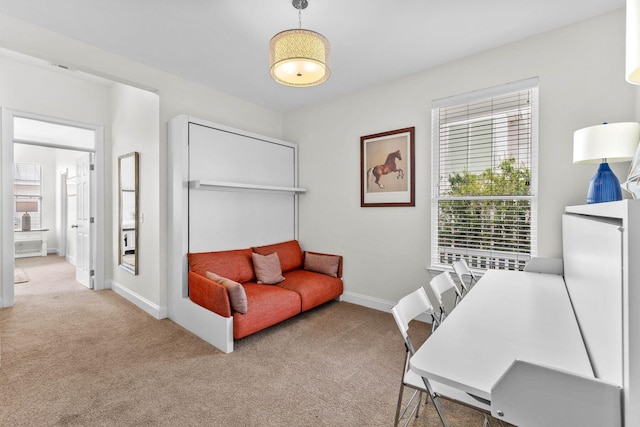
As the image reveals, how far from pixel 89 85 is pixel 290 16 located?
147 inches

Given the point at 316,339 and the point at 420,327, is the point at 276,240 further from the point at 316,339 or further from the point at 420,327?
the point at 420,327

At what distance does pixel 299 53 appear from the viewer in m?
1.83

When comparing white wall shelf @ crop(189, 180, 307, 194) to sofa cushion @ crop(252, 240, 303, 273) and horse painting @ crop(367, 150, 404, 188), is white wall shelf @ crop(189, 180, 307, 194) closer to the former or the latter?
sofa cushion @ crop(252, 240, 303, 273)

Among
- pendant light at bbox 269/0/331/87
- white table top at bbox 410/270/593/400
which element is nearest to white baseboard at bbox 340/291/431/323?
white table top at bbox 410/270/593/400

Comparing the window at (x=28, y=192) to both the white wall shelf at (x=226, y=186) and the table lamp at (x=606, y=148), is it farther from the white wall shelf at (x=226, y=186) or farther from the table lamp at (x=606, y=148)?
the table lamp at (x=606, y=148)

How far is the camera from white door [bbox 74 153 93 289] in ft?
14.5

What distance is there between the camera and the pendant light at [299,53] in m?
1.83

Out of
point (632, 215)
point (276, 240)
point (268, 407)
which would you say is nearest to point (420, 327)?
point (268, 407)

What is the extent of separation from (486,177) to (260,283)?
262 centimetres

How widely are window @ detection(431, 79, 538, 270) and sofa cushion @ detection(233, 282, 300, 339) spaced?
160 cm

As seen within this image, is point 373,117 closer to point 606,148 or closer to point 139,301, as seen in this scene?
point 606,148

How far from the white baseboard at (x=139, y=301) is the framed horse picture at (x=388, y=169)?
2635 millimetres

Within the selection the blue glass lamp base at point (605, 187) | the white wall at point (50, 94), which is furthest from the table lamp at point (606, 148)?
the white wall at point (50, 94)

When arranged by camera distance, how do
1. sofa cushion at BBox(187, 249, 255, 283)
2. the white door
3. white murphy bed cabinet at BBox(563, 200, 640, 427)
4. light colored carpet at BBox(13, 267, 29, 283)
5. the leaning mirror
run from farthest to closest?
1. light colored carpet at BBox(13, 267, 29, 283)
2. the white door
3. the leaning mirror
4. sofa cushion at BBox(187, 249, 255, 283)
5. white murphy bed cabinet at BBox(563, 200, 640, 427)
